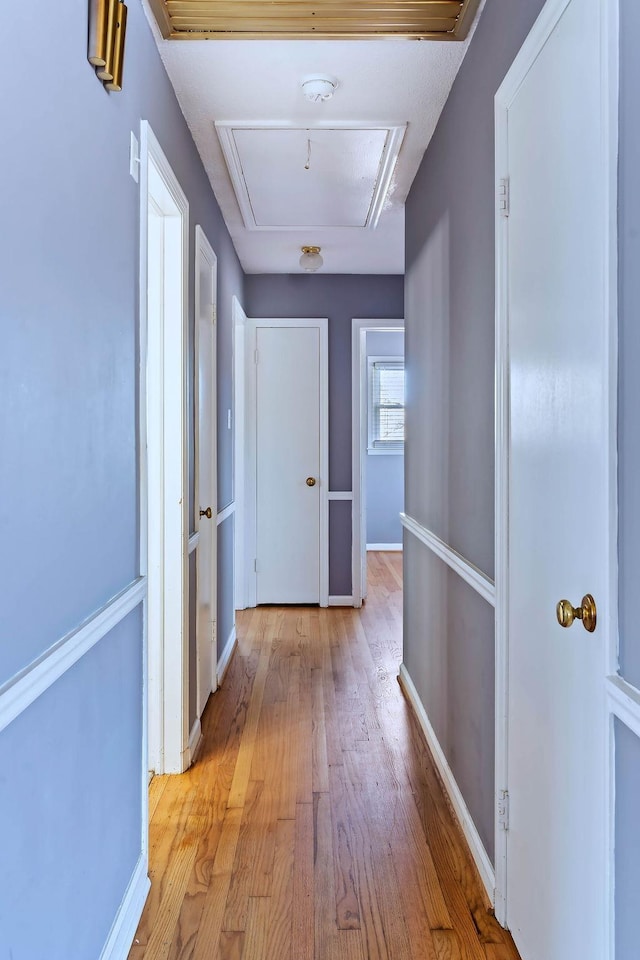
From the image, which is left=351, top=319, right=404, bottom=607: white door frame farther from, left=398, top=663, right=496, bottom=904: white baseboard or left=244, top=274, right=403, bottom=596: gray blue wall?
left=398, top=663, right=496, bottom=904: white baseboard

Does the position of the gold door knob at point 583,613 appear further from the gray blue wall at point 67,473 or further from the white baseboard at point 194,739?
the white baseboard at point 194,739

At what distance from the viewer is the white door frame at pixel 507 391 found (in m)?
1.02

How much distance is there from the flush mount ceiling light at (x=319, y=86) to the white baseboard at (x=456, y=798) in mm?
2305

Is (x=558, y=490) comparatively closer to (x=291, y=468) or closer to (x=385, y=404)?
(x=291, y=468)

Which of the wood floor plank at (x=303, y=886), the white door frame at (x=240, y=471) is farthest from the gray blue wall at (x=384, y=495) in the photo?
the wood floor plank at (x=303, y=886)

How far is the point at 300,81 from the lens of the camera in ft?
7.15

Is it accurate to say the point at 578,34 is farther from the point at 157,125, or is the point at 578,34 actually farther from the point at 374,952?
the point at 374,952

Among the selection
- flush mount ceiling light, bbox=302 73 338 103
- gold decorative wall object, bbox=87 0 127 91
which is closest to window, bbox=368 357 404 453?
flush mount ceiling light, bbox=302 73 338 103

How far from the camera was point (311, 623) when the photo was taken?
4.48 m

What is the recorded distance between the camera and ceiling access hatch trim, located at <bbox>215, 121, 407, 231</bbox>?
2.51m

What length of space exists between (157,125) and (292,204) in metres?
1.44

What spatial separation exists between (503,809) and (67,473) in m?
1.30

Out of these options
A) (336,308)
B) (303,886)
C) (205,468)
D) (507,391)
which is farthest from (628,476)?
(336,308)

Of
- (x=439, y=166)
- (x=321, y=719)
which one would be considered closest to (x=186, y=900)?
(x=321, y=719)
